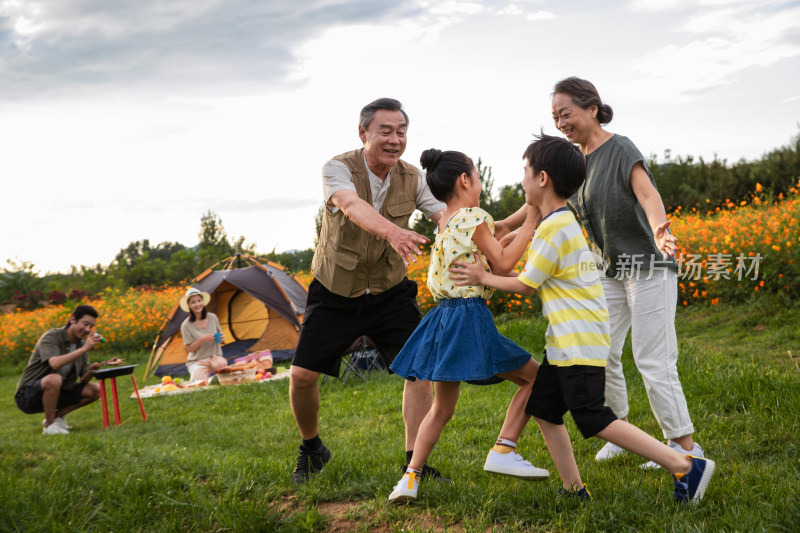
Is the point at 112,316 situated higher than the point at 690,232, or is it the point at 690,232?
the point at 690,232

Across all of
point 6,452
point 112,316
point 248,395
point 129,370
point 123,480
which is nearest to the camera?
point 123,480

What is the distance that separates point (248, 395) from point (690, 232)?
6.65 metres

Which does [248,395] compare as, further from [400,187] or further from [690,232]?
[690,232]

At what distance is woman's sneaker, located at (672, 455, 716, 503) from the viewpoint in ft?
8.66

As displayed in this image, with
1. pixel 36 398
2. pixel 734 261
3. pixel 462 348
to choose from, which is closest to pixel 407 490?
pixel 462 348

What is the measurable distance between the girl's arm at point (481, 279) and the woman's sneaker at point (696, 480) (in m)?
1.00

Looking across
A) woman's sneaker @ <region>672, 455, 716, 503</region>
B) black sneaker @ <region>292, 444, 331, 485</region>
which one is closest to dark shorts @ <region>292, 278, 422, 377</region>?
black sneaker @ <region>292, 444, 331, 485</region>

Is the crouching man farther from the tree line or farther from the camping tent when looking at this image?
the tree line

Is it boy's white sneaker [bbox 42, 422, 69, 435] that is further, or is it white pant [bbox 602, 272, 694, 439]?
boy's white sneaker [bbox 42, 422, 69, 435]

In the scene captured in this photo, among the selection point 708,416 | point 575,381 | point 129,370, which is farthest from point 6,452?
point 708,416

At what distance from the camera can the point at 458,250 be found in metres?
2.84

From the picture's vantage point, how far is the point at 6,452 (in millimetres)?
5285

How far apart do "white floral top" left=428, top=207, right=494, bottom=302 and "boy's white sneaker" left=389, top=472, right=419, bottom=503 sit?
851 millimetres

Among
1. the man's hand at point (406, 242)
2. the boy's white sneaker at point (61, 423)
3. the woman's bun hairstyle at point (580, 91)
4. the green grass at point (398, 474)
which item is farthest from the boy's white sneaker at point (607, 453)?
the boy's white sneaker at point (61, 423)
